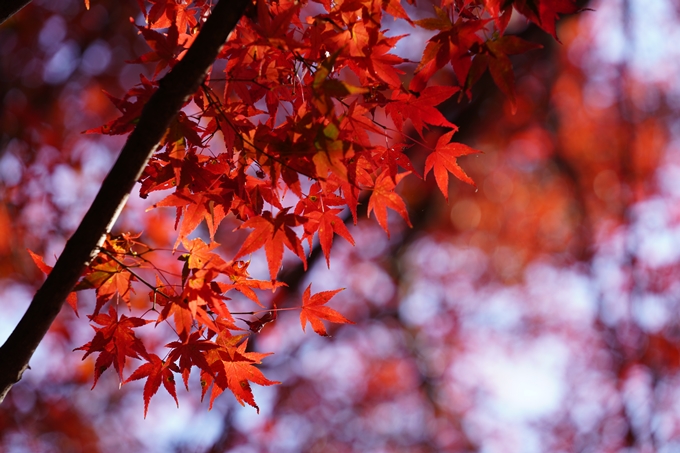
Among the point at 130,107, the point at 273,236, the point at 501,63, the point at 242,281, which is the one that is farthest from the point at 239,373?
the point at 501,63

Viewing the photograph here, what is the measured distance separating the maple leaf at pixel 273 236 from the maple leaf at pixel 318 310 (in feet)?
0.85

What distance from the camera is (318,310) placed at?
5.24 ft

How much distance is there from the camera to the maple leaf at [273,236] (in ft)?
4.26

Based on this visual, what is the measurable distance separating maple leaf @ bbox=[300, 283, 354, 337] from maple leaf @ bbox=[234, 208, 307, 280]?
260 mm

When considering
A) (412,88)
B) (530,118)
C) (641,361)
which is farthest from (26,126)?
(530,118)

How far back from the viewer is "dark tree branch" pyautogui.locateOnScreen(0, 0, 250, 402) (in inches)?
42.7

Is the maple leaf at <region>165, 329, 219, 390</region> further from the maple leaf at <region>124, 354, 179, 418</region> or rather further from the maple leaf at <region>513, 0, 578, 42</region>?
the maple leaf at <region>513, 0, 578, 42</region>

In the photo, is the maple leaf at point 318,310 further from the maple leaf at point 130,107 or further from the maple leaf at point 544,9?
the maple leaf at point 544,9

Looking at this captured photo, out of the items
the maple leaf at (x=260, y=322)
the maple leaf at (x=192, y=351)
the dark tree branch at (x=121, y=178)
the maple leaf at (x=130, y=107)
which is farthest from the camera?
the maple leaf at (x=260, y=322)

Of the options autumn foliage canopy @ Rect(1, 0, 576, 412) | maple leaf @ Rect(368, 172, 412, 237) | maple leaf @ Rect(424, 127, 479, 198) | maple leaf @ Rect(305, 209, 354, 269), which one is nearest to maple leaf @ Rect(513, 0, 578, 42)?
autumn foliage canopy @ Rect(1, 0, 576, 412)

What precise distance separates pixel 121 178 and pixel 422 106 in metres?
0.81

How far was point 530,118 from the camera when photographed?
Result: 393 inches

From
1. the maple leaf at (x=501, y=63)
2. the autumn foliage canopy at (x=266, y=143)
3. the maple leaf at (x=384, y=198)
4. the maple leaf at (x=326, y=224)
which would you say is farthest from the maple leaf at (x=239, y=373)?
the maple leaf at (x=501, y=63)

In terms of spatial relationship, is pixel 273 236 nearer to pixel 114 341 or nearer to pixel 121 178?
pixel 121 178
